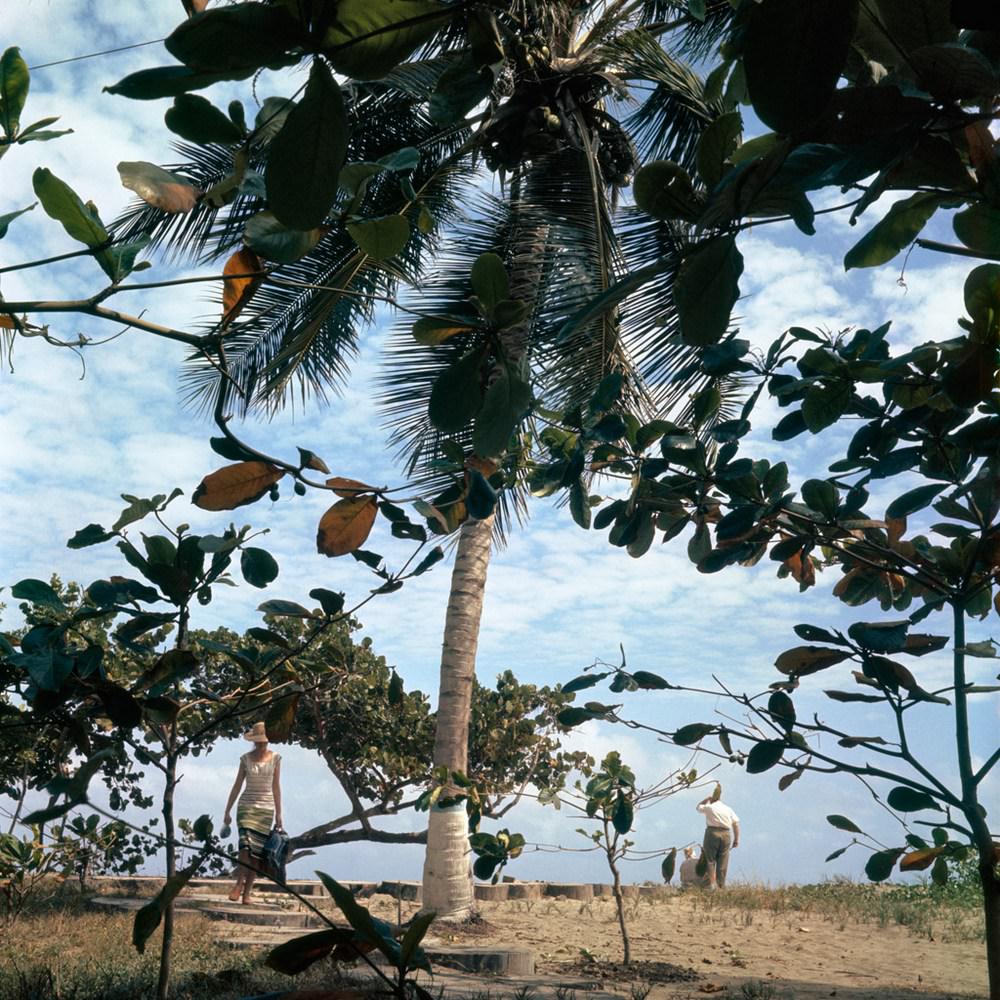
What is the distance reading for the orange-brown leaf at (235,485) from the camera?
118 cm

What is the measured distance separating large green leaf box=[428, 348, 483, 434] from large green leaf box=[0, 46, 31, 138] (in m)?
0.88

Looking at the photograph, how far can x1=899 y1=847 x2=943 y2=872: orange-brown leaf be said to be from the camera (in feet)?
5.93

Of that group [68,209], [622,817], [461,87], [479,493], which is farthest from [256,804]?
[461,87]

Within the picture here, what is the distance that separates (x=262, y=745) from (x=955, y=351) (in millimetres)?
6741

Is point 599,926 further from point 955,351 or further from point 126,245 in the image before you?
point 126,245

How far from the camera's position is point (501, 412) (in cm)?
65

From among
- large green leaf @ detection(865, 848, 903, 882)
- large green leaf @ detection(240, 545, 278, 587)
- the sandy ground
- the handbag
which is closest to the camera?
large green leaf @ detection(240, 545, 278, 587)

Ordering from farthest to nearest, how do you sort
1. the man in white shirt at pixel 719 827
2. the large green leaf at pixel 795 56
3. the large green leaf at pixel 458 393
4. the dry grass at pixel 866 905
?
1. the man in white shirt at pixel 719 827
2. the dry grass at pixel 866 905
3. the large green leaf at pixel 458 393
4. the large green leaf at pixel 795 56

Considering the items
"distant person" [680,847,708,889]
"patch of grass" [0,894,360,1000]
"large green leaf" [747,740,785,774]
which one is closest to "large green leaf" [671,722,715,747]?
"large green leaf" [747,740,785,774]

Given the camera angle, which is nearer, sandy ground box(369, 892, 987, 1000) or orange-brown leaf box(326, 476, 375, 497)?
orange-brown leaf box(326, 476, 375, 497)

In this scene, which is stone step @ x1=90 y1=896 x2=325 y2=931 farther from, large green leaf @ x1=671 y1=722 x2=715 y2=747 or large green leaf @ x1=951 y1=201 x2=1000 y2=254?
large green leaf @ x1=951 y1=201 x2=1000 y2=254

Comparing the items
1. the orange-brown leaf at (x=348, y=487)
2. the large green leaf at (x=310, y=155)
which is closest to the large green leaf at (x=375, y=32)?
the large green leaf at (x=310, y=155)

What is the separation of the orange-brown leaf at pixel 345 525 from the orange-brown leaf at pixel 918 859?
1.36m

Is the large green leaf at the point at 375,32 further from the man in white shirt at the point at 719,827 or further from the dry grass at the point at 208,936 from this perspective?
→ the man in white shirt at the point at 719,827
